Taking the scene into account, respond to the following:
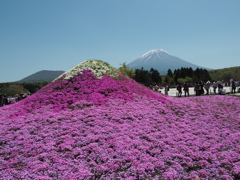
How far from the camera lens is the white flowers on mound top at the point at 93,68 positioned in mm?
21587

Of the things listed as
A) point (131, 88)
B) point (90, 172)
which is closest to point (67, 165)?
point (90, 172)

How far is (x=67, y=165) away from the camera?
277 inches

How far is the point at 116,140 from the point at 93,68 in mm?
15067

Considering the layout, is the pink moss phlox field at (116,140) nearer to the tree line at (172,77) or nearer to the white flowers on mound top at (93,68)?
the white flowers on mound top at (93,68)

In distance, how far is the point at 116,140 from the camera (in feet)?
29.9

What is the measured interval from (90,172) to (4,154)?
4752mm

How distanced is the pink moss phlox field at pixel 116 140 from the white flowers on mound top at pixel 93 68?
4.81m

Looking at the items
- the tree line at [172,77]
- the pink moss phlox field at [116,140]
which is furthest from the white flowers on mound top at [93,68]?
the tree line at [172,77]

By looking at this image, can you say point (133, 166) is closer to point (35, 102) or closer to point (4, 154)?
point (4, 154)

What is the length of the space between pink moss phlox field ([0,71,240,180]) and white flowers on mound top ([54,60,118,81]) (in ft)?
15.8

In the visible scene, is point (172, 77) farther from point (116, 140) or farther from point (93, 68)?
point (116, 140)

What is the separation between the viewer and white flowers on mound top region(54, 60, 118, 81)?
21587mm

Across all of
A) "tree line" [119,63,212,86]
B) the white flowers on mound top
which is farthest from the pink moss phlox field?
"tree line" [119,63,212,86]

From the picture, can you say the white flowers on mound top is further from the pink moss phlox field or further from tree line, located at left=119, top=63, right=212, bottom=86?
tree line, located at left=119, top=63, right=212, bottom=86
